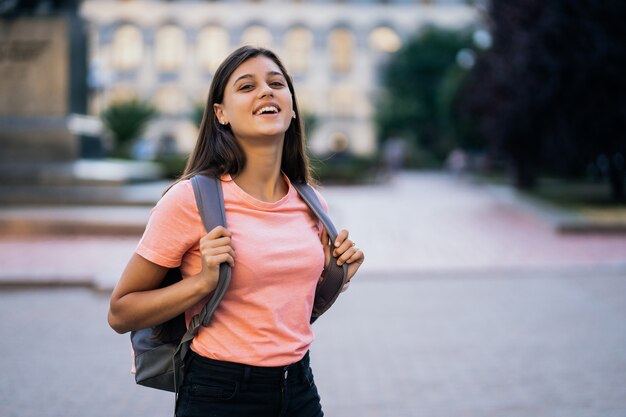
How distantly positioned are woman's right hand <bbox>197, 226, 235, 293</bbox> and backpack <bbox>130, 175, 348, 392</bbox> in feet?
0.09

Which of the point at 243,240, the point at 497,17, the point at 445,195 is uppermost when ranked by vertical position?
the point at 497,17

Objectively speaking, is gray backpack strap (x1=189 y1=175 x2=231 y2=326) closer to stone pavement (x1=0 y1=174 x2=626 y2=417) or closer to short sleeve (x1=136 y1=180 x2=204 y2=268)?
short sleeve (x1=136 y1=180 x2=204 y2=268)

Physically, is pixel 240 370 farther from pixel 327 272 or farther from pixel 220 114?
pixel 220 114

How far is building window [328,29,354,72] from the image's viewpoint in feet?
260

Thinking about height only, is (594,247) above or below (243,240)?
below

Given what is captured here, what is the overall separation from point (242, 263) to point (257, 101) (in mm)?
504

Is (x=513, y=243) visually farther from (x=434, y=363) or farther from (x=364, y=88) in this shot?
(x=364, y=88)

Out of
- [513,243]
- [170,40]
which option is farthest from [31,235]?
[170,40]

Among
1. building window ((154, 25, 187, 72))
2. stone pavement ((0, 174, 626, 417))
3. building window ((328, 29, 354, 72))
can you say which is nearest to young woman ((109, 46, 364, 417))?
stone pavement ((0, 174, 626, 417))

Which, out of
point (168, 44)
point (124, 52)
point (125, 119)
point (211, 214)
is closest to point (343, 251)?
point (211, 214)

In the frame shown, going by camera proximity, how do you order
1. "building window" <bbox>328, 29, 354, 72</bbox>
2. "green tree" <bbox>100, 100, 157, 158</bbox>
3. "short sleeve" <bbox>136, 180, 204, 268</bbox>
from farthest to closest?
"building window" <bbox>328, 29, 354, 72</bbox> → "green tree" <bbox>100, 100, 157, 158</bbox> → "short sleeve" <bbox>136, 180, 204, 268</bbox>

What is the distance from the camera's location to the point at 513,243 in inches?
563

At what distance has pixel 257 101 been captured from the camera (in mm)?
2486

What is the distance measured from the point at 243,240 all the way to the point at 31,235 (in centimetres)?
1256
